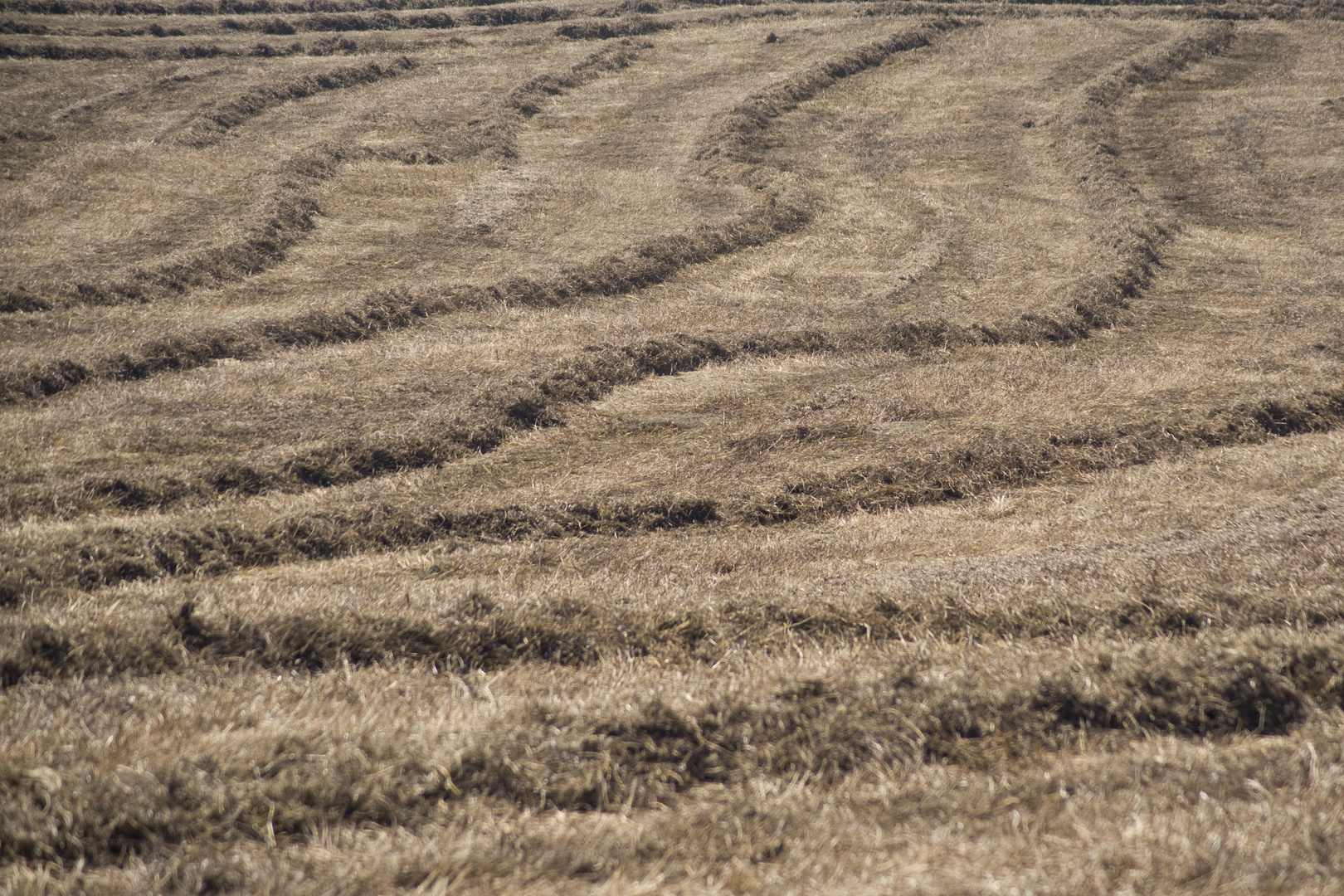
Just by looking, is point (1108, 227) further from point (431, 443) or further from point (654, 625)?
point (654, 625)

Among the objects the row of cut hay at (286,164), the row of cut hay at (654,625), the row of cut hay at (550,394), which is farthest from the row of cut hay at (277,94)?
the row of cut hay at (654,625)

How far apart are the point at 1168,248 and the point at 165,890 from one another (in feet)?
84.5

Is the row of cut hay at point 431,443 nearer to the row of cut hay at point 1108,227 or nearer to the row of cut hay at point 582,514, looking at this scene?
the row of cut hay at point 582,514

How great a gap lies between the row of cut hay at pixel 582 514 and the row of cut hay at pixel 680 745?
3.54m

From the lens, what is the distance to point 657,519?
9.51 meters

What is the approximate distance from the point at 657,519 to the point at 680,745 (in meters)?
4.83

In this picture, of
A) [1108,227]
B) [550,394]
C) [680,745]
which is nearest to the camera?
[680,745]

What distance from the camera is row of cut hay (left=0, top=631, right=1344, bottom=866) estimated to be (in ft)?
12.8

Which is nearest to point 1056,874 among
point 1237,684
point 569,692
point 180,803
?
point 1237,684

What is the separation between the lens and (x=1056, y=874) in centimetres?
358

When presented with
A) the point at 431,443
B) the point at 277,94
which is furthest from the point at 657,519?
the point at 277,94

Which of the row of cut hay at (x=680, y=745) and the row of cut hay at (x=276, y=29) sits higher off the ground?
the row of cut hay at (x=276, y=29)

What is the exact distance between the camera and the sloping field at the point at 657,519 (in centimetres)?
401

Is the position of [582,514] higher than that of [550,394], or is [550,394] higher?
[550,394]
